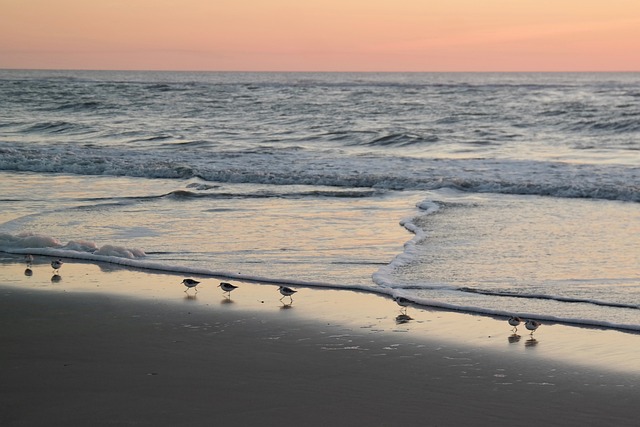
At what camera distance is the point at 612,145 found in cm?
2505

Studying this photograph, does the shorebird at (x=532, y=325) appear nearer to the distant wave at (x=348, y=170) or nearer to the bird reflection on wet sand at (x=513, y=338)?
the bird reflection on wet sand at (x=513, y=338)

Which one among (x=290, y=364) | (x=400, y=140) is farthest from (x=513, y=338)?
(x=400, y=140)

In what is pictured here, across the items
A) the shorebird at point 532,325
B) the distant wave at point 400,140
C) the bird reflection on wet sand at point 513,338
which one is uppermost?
the shorebird at point 532,325

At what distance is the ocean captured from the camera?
9.04 m

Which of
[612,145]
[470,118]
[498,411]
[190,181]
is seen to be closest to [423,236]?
[498,411]

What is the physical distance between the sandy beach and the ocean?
848mm

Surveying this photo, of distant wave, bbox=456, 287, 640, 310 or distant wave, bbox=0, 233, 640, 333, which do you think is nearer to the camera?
distant wave, bbox=0, 233, 640, 333

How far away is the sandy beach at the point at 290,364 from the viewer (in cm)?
523

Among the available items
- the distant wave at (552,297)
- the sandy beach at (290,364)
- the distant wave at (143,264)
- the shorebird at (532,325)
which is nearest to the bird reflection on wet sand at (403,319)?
the sandy beach at (290,364)

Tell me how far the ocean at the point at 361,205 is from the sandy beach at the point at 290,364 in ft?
2.78

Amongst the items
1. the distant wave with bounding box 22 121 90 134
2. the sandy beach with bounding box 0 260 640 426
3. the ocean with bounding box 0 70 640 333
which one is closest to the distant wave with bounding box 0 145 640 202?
the ocean with bounding box 0 70 640 333

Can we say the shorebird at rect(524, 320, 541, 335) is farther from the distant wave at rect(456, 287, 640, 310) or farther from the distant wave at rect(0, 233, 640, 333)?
the distant wave at rect(456, 287, 640, 310)

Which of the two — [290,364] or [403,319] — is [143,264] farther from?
[290,364]

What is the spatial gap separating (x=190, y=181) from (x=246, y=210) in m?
4.75
